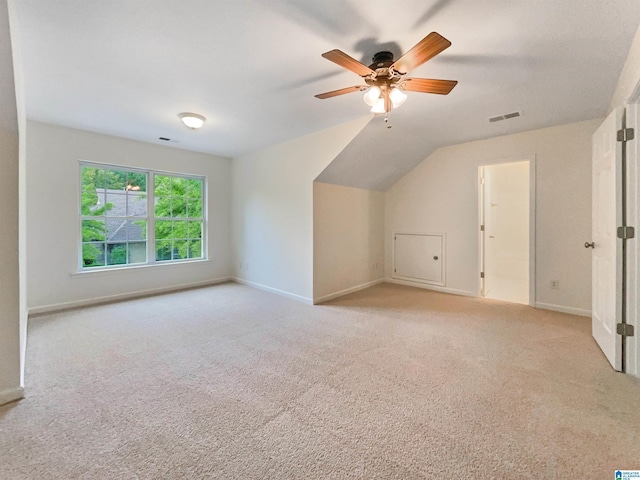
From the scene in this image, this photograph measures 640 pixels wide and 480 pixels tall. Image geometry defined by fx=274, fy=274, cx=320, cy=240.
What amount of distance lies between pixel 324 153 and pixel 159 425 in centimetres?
332

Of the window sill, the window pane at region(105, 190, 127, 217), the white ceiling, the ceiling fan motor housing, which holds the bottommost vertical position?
the window sill

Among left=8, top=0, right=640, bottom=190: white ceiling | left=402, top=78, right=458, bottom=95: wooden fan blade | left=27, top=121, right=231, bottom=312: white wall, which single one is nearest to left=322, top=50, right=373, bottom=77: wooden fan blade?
left=8, top=0, right=640, bottom=190: white ceiling

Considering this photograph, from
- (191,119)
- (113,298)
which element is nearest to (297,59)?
(191,119)

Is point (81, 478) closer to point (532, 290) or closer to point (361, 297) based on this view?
point (361, 297)

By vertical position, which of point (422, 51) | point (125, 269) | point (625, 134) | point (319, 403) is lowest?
point (319, 403)

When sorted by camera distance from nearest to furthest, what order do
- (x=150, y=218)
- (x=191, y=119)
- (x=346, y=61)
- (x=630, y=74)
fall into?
(x=346, y=61), (x=630, y=74), (x=191, y=119), (x=150, y=218)

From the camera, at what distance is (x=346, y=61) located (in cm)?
180

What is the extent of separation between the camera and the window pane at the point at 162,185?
15.2ft

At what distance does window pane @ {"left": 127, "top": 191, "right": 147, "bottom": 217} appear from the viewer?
438 cm

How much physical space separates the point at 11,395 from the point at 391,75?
3411mm

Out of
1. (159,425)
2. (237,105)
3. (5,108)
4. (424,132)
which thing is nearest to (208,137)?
(237,105)

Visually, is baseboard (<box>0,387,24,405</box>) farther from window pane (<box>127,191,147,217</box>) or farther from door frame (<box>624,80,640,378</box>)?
door frame (<box>624,80,640,378</box>)

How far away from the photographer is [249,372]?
217 cm

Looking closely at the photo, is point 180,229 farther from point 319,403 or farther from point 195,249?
point 319,403
